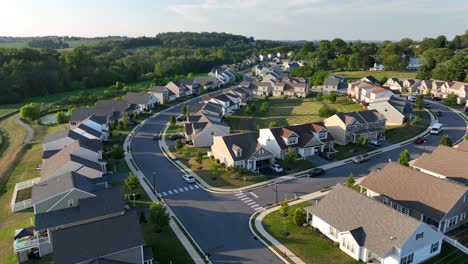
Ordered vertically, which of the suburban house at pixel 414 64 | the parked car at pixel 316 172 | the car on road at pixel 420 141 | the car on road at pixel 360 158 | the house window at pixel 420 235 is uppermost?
the suburban house at pixel 414 64

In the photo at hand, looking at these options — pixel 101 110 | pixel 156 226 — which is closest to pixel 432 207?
pixel 156 226

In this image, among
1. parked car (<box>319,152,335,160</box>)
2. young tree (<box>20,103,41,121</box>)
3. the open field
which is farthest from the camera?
the open field

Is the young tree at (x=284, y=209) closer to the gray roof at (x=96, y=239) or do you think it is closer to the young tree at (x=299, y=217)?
the young tree at (x=299, y=217)

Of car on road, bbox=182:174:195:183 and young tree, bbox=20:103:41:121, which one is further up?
young tree, bbox=20:103:41:121

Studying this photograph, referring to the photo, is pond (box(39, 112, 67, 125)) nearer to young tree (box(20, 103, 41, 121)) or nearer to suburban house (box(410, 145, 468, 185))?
young tree (box(20, 103, 41, 121))

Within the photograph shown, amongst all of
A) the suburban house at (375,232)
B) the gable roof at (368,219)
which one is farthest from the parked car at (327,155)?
the suburban house at (375,232)

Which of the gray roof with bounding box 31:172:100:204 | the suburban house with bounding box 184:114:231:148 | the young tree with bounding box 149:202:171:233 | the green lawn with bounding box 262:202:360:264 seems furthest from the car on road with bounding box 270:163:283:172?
the gray roof with bounding box 31:172:100:204
